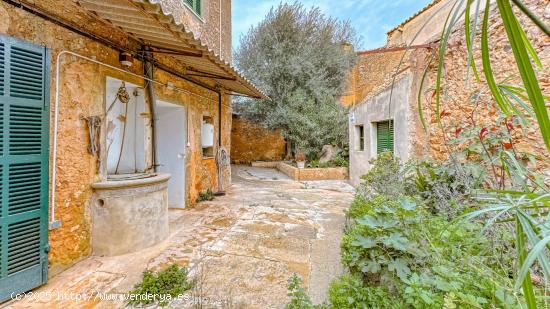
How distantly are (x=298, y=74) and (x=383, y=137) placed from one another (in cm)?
611

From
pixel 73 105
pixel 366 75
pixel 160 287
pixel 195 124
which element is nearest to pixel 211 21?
pixel 195 124

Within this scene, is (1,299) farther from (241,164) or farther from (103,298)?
(241,164)

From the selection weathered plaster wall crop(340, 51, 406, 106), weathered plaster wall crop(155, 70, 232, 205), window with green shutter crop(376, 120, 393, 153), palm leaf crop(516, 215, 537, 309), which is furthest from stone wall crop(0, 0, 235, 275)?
weathered plaster wall crop(340, 51, 406, 106)

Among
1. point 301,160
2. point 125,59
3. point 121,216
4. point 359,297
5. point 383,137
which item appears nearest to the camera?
point 359,297

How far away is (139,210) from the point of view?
3.50 metres

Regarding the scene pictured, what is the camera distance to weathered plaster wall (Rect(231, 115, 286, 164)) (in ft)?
52.4

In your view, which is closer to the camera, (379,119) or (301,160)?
(379,119)

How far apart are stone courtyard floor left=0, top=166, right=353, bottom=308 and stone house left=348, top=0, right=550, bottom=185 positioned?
6.66 ft

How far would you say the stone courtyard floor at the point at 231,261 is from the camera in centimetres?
247

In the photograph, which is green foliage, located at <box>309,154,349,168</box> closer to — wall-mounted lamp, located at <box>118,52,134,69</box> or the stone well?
the stone well

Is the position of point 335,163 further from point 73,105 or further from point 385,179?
point 73,105

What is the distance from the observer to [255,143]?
1606 cm

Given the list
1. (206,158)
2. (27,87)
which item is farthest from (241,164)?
Answer: (27,87)

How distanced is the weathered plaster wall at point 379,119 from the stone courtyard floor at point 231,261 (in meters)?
2.26
